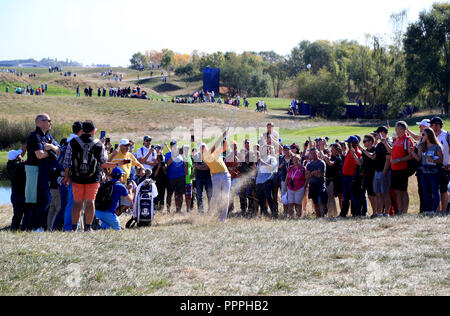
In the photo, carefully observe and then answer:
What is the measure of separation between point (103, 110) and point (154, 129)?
11.7 meters

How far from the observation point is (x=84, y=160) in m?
9.00

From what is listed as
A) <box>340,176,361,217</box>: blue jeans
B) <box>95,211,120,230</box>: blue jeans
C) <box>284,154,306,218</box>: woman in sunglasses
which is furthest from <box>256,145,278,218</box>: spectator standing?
<box>95,211,120,230</box>: blue jeans

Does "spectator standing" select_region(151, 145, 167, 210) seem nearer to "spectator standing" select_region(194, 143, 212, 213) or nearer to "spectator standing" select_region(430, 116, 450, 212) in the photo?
"spectator standing" select_region(194, 143, 212, 213)

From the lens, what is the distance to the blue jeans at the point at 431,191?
10781 mm

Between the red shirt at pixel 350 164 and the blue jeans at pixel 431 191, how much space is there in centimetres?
153

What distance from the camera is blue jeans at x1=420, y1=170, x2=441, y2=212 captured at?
424 inches

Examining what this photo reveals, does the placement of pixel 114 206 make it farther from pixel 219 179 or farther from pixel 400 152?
pixel 400 152

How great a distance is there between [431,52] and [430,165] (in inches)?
1957

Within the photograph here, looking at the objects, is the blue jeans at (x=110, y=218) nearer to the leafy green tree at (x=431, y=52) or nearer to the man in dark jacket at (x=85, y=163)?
the man in dark jacket at (x=85, y=163)

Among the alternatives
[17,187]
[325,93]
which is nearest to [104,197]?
[17,187]

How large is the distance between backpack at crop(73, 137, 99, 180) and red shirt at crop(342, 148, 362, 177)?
5.85 m
